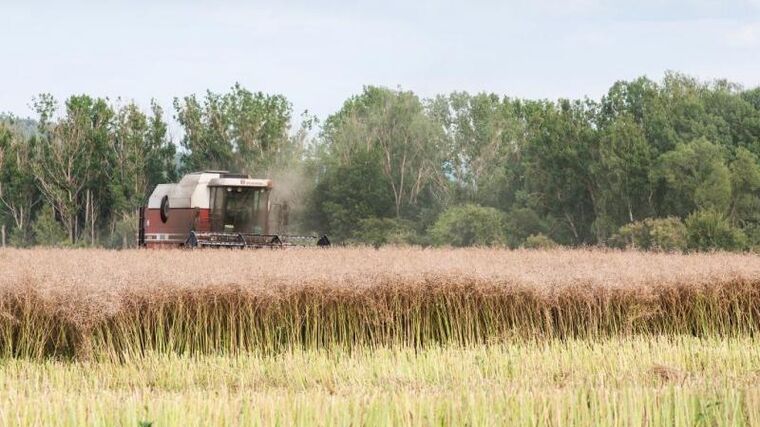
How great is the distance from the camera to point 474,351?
1073 cm

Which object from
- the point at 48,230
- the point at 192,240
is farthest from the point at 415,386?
the point at 48,230

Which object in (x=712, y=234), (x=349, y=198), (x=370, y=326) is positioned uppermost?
(x=349, y=198)

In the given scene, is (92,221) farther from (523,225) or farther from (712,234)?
(712,234)

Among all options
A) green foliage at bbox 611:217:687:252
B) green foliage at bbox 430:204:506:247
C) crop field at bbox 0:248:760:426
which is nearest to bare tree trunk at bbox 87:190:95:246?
green foliage at bbox 430:204:506:247

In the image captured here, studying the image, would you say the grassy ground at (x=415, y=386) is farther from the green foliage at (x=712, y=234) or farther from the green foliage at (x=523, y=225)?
the green foliage at (x=523, y=225)

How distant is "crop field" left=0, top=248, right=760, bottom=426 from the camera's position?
9609 millimetres

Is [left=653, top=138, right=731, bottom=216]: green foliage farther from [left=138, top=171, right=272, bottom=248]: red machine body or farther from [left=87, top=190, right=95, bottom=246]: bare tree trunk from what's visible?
[left=87, top=190, right=95, bottom=246]: bare tree trunk

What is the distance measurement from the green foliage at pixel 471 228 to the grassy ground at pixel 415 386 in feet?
120

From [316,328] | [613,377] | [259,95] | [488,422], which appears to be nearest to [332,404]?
[488,422]

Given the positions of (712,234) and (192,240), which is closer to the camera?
(192,240)

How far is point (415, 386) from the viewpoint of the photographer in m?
8.46

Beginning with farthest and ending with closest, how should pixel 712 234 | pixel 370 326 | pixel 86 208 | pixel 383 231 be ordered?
1. pixel 86 208
2. pixel 383 231
3. pixel 712 234
4. pixel 370 326

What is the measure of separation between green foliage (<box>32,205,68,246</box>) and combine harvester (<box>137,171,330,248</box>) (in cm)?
2885

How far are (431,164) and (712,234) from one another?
75.1ft
